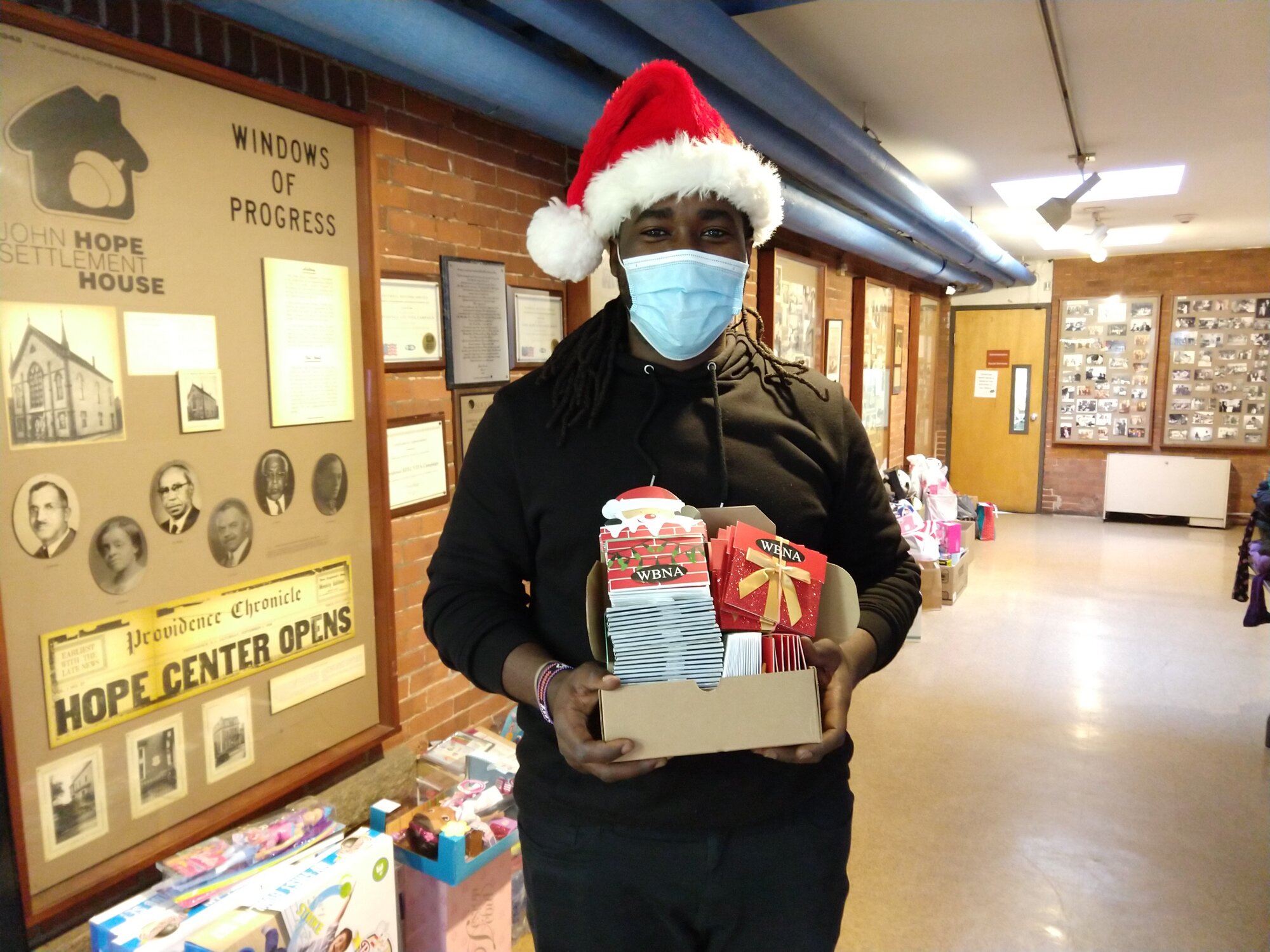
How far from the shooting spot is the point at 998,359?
9.23 meters

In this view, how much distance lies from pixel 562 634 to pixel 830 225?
3681 mm

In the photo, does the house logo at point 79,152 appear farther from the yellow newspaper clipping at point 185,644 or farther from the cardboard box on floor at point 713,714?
the cardboard box on floor at point 713,714

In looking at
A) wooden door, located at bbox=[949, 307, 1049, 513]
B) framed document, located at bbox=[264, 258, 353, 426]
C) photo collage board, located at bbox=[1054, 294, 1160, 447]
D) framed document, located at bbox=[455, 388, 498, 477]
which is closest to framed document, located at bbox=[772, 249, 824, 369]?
framed document, located at bbox=[455, 388, 498, 477]

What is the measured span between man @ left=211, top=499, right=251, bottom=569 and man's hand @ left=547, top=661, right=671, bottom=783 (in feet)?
4.37

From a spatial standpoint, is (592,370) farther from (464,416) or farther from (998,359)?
(998,359)

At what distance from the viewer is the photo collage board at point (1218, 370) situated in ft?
26.8

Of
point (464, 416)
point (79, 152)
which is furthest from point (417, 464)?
point (79, 152)

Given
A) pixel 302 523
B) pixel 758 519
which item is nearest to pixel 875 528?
pixel 758 519

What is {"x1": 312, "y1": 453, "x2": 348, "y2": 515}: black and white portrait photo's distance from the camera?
84.7 inches

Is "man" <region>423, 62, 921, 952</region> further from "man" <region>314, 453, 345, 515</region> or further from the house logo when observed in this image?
"man" <region>314, 453, 345, 515</region>

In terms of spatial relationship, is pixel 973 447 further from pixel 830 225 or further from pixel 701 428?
pixel 701 428

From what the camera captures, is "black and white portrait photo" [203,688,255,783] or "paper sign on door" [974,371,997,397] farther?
"paper sign on door" [974,371,997,397]

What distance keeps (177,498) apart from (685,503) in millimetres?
1313

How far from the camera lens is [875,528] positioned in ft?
3.75
